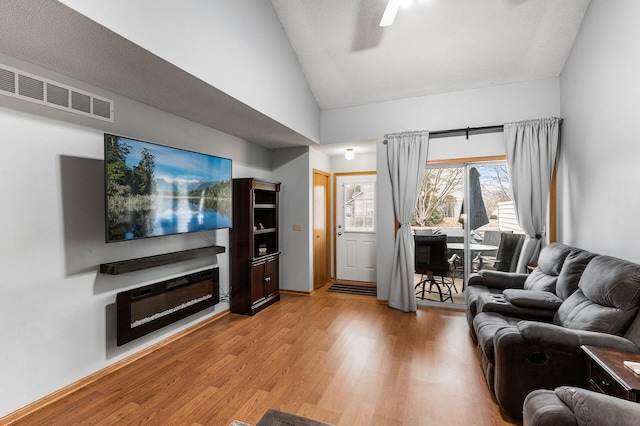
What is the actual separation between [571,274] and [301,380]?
236 cm

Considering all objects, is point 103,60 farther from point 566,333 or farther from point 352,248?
point 352,248

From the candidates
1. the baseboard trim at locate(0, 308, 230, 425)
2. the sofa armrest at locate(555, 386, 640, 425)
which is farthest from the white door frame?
the sofa armrest at locate(555, 386, 640, 425)

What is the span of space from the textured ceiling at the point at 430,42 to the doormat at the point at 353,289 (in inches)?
122

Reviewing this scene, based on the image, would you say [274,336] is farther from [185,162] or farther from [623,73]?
[623,73]

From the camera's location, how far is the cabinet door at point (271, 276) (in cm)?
430

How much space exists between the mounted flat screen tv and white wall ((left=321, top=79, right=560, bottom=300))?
208 centimetres

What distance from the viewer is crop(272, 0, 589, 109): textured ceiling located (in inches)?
124

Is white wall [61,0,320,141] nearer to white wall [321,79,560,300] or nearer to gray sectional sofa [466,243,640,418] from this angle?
white wall [321,79,560,300]

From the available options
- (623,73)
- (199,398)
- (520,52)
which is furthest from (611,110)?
(199,398)

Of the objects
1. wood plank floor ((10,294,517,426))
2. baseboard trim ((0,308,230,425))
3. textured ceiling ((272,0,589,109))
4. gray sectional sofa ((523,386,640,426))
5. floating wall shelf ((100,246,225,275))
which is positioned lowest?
wood plank floor ((10,294,517,426))

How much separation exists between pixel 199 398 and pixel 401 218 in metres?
3.16

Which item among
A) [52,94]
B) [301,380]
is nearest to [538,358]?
[301,380]

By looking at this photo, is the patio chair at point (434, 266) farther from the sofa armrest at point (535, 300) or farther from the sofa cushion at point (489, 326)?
the sofa armrest at point (535, 300)

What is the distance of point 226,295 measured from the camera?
158 inches
